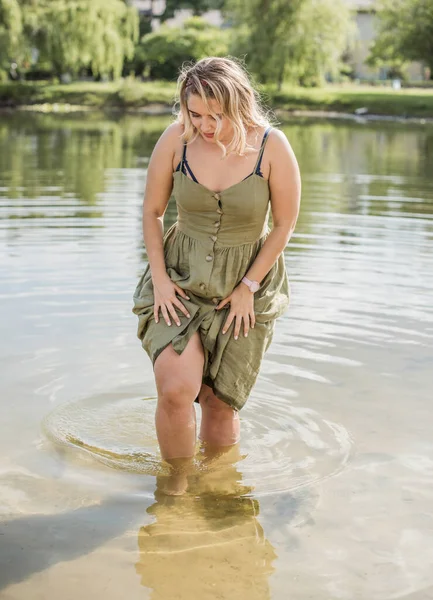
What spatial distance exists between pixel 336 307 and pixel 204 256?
3589 millimetres

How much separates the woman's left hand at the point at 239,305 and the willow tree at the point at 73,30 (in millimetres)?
36631

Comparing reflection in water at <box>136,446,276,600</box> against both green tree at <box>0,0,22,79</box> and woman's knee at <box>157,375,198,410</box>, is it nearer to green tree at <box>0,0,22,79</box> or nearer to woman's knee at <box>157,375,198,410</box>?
woman's knee at <box>157,375,198,410</box>

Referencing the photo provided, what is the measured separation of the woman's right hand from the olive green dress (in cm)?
3

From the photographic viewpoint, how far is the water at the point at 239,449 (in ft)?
11.4

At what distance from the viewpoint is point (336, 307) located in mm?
7344

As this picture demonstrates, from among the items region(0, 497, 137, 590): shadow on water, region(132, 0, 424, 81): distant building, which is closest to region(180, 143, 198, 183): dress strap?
region(0, 497, 137, 590): shadow on water

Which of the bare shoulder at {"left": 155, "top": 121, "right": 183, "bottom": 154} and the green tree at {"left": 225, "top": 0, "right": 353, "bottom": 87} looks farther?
the green tree at {"left": 225, "top": 0, "right": 353, "bottom": 87}

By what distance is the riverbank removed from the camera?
42.2 metres

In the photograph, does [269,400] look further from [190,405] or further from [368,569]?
[368,569]

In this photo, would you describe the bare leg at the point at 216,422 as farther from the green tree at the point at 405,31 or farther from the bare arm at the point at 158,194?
the green tree at the point at 405,31

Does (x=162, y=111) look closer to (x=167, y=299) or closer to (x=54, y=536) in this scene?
(x=167, y=299)

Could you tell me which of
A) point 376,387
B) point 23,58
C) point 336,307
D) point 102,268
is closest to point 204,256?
point 376,387

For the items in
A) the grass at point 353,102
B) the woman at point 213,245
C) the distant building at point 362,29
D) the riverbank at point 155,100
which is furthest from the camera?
the distant building at point 362,29

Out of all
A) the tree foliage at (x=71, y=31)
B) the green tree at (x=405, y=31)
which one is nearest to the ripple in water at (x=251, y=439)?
the tree foliage at (x=71, y=31)
